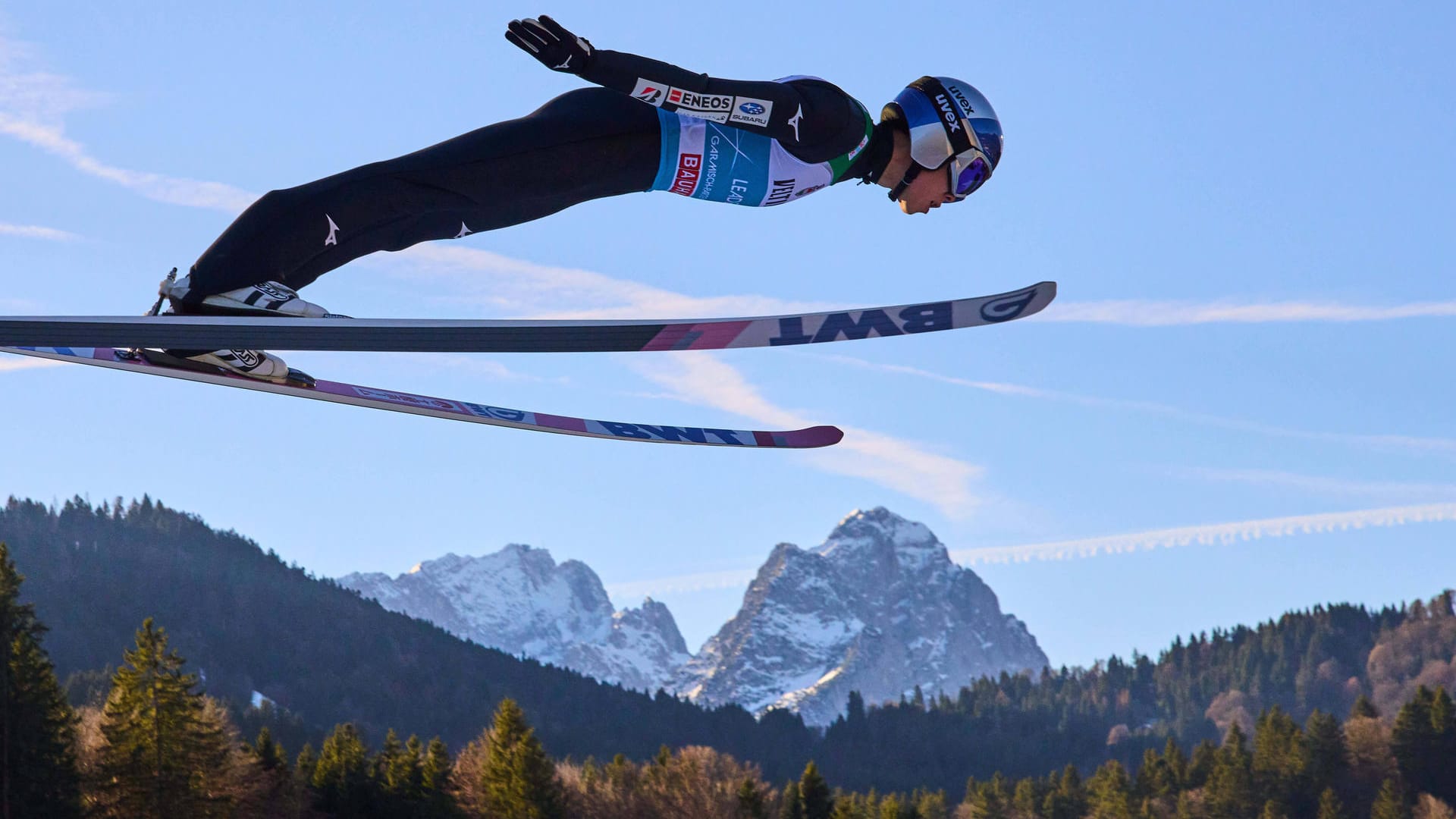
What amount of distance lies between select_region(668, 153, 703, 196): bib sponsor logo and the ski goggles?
133cm

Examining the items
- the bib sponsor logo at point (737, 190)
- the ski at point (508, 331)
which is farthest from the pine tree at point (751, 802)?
the bib sponsor logo at point (737, 190)

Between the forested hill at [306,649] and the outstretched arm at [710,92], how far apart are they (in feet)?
469

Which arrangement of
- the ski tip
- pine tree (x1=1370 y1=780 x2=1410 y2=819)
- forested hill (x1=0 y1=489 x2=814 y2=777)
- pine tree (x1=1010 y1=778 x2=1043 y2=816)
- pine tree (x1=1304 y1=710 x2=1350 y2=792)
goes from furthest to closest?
forested hill (x1=0 y1=489 x2=814 y2=777) → pine tree (x1=1010 y1=778 x2=1043 y2=816) → pine tree (x1=1304 y1=710 x2=1350 y2=792) → pine tree (x1=1370 y1=780 x2=1410 y2=819) → the ski tip

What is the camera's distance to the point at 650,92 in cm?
588

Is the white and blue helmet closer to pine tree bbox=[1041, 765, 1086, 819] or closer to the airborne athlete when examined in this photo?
A: the airborne athlete

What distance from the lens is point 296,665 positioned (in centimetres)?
17012

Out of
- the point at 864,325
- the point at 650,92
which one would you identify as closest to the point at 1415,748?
the point at 864,325

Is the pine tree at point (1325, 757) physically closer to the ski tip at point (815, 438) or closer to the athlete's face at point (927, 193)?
the ski tip at point (815, 438)

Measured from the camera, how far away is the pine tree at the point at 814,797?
192 ft

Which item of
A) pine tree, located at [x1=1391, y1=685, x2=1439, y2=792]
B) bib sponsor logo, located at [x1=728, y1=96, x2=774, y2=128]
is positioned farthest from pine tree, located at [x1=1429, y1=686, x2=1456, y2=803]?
bib sponsor logo, located at [x1=728, y1=96, x2=774, y2=128]

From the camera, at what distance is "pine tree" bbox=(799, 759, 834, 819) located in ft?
192

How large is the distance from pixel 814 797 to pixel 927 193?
54275 millimetres

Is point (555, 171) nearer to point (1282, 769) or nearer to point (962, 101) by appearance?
point (962, 101)

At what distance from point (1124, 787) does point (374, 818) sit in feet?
201
